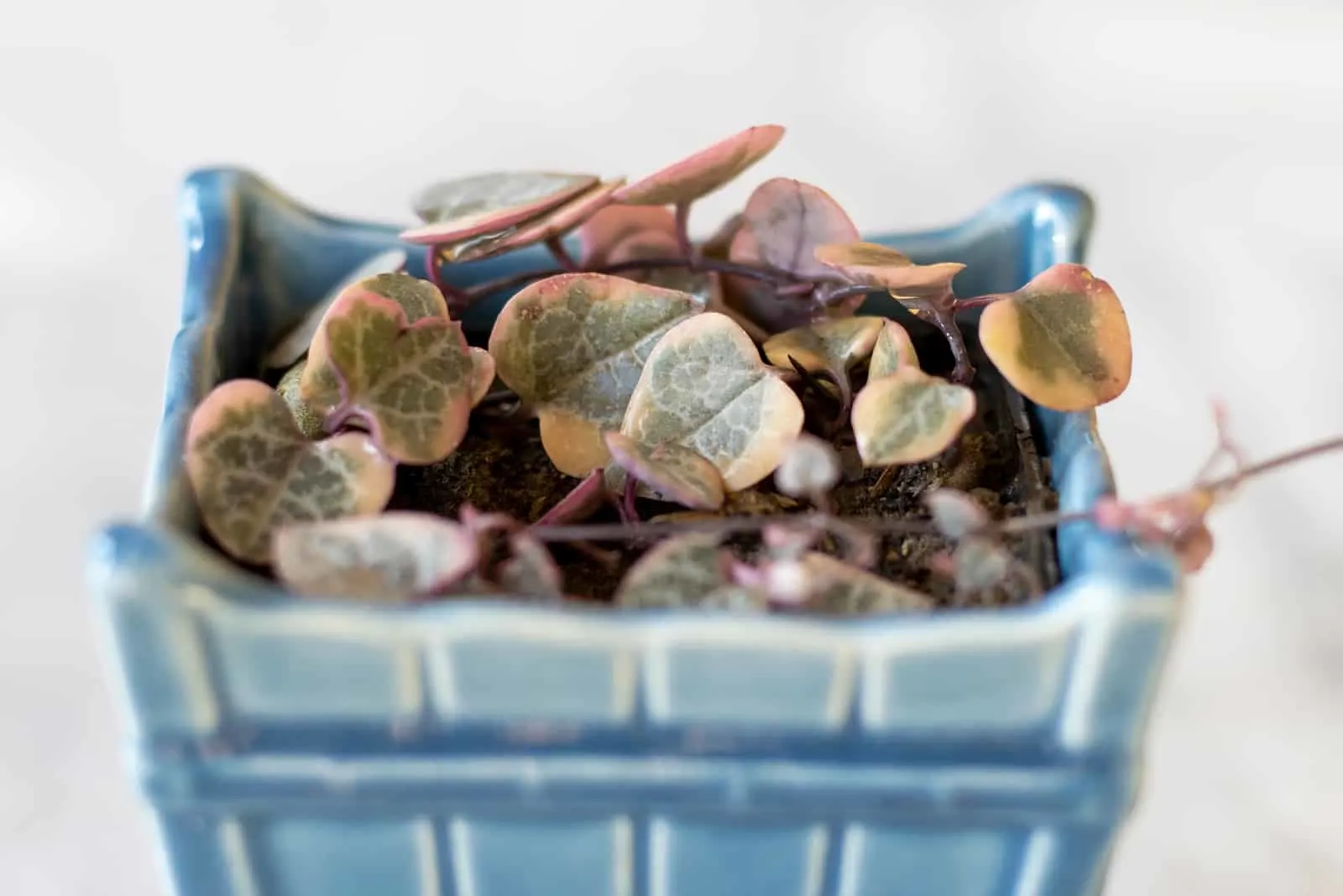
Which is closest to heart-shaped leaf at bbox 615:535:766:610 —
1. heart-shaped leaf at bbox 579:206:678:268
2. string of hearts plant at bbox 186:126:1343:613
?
string of hearts plant at bbox 186:126:1343:613

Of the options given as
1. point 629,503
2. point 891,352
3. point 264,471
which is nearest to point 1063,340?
point 891,352

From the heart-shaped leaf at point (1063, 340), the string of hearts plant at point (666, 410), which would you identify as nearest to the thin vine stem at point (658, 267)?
the string of hearts plant at point (666, 410)

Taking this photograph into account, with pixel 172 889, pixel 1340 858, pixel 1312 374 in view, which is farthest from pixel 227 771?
pixel 1312 374

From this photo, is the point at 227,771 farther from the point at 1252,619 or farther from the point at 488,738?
the point at 1252,619

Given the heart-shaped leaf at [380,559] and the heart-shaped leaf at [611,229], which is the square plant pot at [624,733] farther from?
the heart-shaped leaf at [611,229]

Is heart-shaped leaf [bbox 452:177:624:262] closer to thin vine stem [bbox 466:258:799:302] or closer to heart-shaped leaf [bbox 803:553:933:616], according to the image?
thin vine stem [bbox 466:258:799:302]

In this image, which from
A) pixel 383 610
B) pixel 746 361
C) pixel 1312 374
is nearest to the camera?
pixel 383 610

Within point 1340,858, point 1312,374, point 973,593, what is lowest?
point 1340,858
